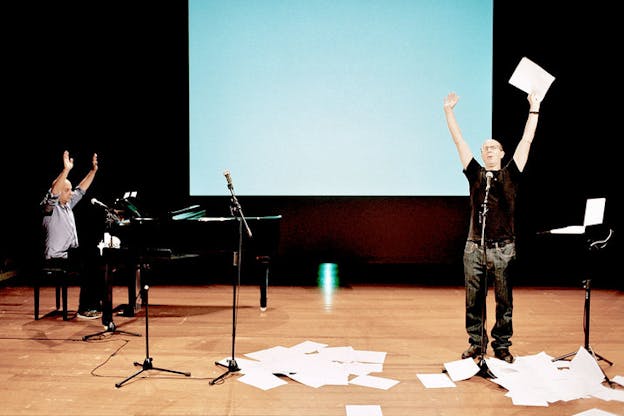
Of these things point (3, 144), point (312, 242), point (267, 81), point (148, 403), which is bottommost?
point (148, 403)

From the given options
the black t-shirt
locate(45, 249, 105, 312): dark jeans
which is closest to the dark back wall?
locate(45, 249, 105, 312): dark jeans

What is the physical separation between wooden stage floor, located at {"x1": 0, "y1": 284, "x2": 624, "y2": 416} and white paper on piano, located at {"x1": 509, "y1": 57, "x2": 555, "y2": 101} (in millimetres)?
1727

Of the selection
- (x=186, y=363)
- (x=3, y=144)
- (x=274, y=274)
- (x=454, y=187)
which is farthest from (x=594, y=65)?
(x=3, y=144)

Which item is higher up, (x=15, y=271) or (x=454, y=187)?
(x=454, y=187)

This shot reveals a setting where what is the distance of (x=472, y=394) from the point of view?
9.24 ft

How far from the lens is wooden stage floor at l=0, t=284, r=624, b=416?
8.83 feet

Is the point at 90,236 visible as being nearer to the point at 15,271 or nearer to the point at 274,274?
the point at 15,271

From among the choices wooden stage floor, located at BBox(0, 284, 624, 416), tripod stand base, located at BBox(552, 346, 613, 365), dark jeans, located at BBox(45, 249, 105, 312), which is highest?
dark jeans, located at BBox(45, 249, 105, 312)

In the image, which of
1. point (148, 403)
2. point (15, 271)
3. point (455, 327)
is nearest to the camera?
point (148, 403)

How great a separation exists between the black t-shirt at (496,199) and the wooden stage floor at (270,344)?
883 mm

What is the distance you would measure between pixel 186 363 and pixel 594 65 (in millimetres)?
5679

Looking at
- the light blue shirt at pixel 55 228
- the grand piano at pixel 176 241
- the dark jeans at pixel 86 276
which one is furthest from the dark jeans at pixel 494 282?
the light blue shirt at pixel 55 228

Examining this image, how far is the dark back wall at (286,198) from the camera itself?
242 inches

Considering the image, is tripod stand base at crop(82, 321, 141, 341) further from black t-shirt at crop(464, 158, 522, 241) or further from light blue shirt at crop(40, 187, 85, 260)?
black t-shirt at crop(464, 158, 522, 241)
